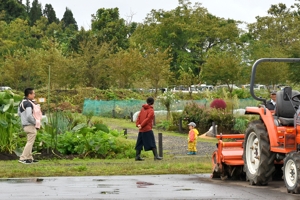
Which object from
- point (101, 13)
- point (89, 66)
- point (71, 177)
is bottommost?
point (71, 177)

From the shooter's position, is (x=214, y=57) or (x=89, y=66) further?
(x=214, y=57)

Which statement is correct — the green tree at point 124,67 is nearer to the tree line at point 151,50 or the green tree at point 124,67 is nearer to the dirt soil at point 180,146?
the tree line at point 151,50

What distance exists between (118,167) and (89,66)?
39176 millimetres

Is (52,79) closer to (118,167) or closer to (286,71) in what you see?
(286,71)

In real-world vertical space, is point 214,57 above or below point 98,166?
above

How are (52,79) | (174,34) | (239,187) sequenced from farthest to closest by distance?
(174,34), (52,79), (239,187)

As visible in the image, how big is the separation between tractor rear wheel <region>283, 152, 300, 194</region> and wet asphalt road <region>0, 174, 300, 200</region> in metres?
0.13

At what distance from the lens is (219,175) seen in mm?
14625

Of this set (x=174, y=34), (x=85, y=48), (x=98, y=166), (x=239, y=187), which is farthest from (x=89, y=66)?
(x=239, y=187)

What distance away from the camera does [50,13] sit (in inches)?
4815

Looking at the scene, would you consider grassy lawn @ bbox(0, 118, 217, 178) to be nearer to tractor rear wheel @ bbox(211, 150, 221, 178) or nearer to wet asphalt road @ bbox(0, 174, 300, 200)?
wet asphalt road @ bbox(0, 174, 300, 200)

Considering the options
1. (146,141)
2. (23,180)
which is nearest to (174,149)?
(146,141)

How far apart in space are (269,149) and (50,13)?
112 meters

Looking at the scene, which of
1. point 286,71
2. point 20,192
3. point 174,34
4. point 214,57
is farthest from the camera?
point 174,34
